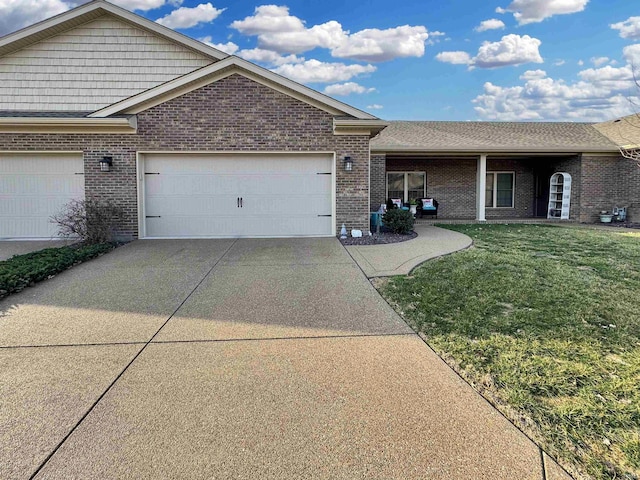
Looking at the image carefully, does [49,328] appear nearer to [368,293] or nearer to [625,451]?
[368,293]

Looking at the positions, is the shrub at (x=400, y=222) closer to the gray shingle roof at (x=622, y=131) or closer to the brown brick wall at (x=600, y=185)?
the brown brick wall at (x=600, y=185)

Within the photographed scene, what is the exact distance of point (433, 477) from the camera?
7.07 feet

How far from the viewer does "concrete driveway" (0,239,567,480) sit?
7.48 feet

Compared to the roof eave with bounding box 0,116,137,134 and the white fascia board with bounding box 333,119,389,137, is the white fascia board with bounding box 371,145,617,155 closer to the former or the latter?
the white fascia board with bounding box 333,119,389,137

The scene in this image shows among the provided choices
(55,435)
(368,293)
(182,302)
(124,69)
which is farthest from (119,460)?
(124,69)

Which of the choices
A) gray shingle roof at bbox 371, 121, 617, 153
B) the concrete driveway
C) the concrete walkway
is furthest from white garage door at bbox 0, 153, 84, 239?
gray shingle roof at bbox 371, 121, 617, 153

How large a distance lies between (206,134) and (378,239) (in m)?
4.91

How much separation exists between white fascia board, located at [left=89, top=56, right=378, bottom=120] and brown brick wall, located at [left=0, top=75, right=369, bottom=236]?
0.46 ft

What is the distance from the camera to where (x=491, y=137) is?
16234mm

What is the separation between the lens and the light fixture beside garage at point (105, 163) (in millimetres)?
9875

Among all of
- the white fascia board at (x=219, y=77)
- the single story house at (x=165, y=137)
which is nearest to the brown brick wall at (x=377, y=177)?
the single story house at (x=165, y=137)

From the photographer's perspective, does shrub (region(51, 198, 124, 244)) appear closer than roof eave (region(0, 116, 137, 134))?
Yes

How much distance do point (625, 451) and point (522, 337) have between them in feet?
5.56

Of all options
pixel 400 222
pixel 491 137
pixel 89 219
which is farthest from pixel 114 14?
pixel 491 137
